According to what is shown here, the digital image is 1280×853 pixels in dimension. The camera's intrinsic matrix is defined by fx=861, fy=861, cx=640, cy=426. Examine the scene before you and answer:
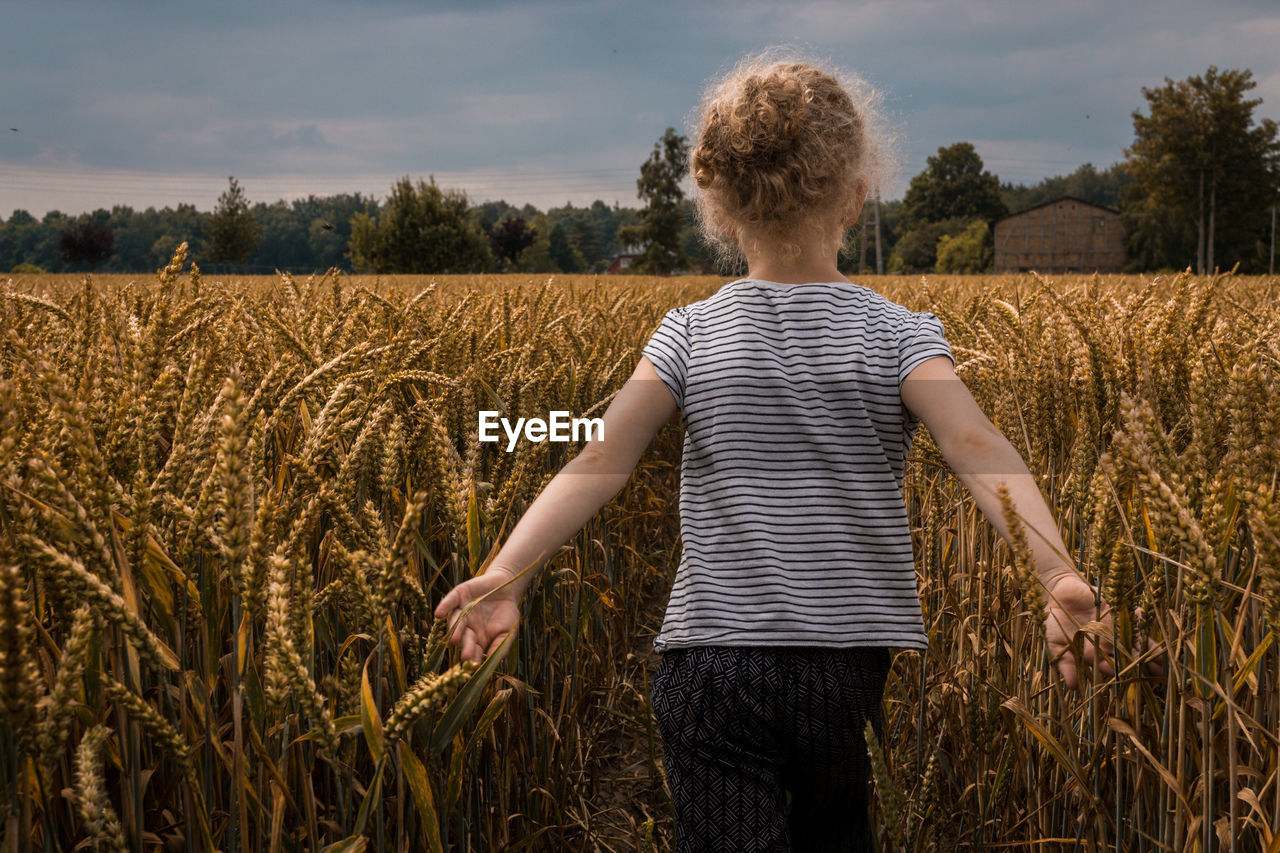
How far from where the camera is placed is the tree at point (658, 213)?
54969 mm

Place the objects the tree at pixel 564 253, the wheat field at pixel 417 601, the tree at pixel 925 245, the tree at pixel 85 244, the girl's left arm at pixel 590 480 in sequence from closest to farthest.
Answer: the wheat field at pixel 417 601
the girl's left arm at pixel 590 480
the tree at pixel 85 244
the tree at pixel 925 245
the tree at pixel 564 253

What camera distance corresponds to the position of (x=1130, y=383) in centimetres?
126

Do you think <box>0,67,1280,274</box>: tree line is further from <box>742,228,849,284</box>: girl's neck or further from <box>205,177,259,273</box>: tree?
<box>742,228,849,284</box>: girl's neck

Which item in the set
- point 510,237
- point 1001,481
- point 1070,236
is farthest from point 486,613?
point 510,237

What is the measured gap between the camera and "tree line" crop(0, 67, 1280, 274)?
38938mm

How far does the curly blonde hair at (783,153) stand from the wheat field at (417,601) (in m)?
0.42

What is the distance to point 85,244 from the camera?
152 feet

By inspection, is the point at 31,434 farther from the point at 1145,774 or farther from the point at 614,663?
the point at 614,663

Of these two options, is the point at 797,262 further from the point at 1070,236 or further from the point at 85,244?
the point at 1070,236

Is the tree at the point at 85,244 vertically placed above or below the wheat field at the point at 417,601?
above

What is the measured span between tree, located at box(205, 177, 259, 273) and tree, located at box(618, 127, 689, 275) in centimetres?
2211

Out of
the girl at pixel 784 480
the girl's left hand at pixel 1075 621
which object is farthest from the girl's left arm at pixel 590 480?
the girl's left hand at pixel 1075 621

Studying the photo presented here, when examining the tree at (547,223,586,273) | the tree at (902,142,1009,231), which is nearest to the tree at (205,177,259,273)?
the tree at (547,223,586,273)

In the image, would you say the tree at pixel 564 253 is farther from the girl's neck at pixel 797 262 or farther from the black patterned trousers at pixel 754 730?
the black patterned trousers at pixel 754 730
